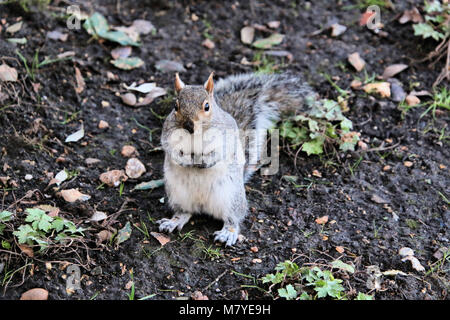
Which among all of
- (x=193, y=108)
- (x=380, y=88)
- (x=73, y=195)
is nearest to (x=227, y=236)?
(x=193, y=108)

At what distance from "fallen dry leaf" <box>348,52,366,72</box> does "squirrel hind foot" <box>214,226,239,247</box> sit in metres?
1.47

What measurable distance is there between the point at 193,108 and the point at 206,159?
0.81ft

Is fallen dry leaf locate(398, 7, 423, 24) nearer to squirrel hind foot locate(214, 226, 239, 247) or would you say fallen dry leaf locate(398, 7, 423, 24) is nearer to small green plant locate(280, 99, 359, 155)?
small green plant locate(280, 99, 359, 155)

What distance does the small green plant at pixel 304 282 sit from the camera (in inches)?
82.5

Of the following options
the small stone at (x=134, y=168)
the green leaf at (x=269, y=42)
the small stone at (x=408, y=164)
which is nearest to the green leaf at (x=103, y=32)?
the green leaf at (x=269, y=42)

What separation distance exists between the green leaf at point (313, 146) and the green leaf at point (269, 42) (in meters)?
0.90

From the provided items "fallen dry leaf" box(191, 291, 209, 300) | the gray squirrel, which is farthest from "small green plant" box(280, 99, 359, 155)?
"fallen dry leaf" box(191, 291, 209, 300)

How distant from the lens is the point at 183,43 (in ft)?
11.4

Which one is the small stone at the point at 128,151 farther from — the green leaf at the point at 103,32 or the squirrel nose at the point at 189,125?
the green leaf at the point at 103,32

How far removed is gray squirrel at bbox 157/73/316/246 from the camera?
90.6 inches

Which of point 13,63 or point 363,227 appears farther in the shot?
point 13,63

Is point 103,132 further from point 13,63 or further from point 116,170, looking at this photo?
point 13,63
